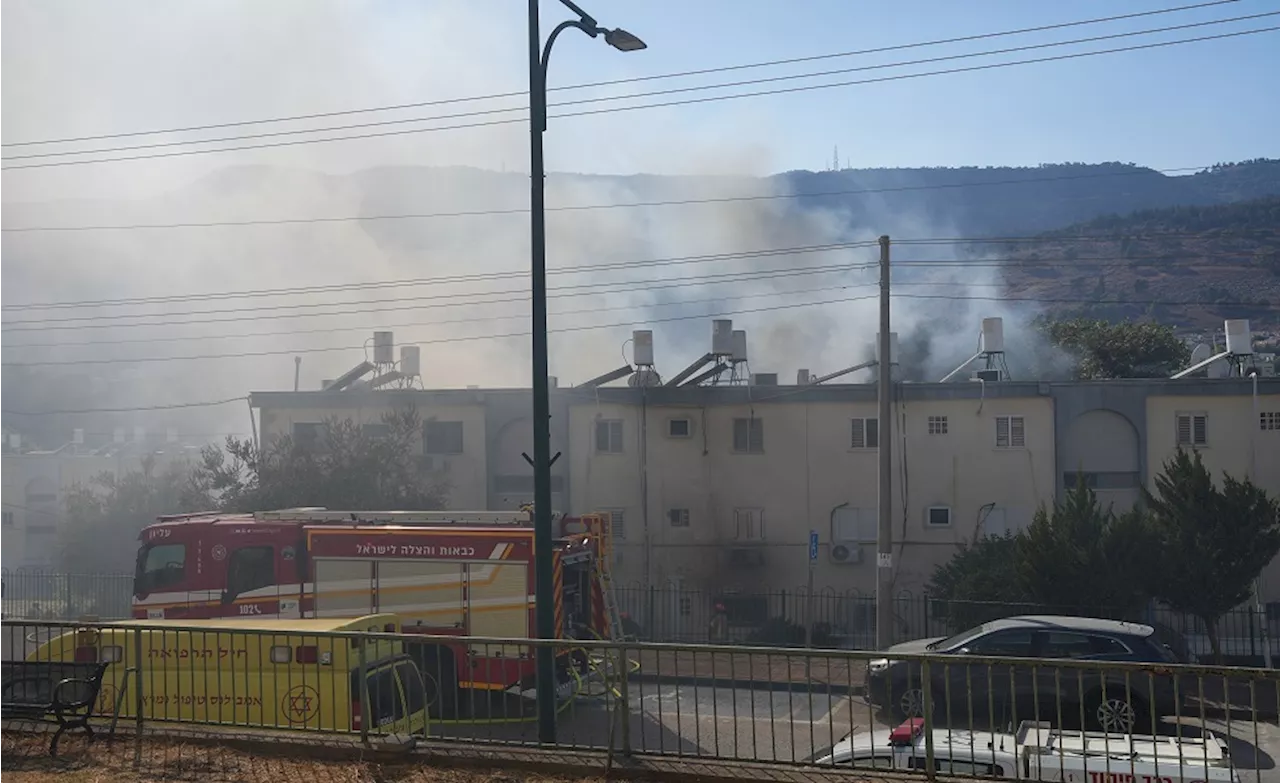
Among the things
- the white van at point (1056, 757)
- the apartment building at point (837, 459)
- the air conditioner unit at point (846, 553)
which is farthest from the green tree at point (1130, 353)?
the white van at point (1056, 757)

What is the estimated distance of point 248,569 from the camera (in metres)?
17.4

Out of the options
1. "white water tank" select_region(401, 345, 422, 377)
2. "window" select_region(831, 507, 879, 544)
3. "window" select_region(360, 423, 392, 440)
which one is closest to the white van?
"window" select_region(831, 507, 879, 544)

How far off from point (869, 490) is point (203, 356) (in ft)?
152

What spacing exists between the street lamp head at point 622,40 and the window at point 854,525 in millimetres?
19500

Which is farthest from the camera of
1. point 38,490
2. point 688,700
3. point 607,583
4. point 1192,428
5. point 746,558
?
point 38,490

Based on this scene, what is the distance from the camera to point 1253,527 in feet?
70.1

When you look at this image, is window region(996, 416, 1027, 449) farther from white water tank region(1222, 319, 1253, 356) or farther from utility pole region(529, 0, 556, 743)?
utility pole region(529, 0, 556, 743)

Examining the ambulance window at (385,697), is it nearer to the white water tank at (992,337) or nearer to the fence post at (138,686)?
the fence post at (138,686)

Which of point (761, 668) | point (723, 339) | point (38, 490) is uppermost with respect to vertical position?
point (723, 339)

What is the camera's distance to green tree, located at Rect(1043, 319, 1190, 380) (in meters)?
47.0

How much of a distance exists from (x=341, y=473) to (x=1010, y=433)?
51.7 feet

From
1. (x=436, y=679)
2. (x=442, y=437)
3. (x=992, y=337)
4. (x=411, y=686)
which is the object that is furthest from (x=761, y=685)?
(x=992, y=337)

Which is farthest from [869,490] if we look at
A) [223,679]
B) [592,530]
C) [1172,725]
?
[223,679]

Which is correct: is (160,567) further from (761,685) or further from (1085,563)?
(1085,563)
